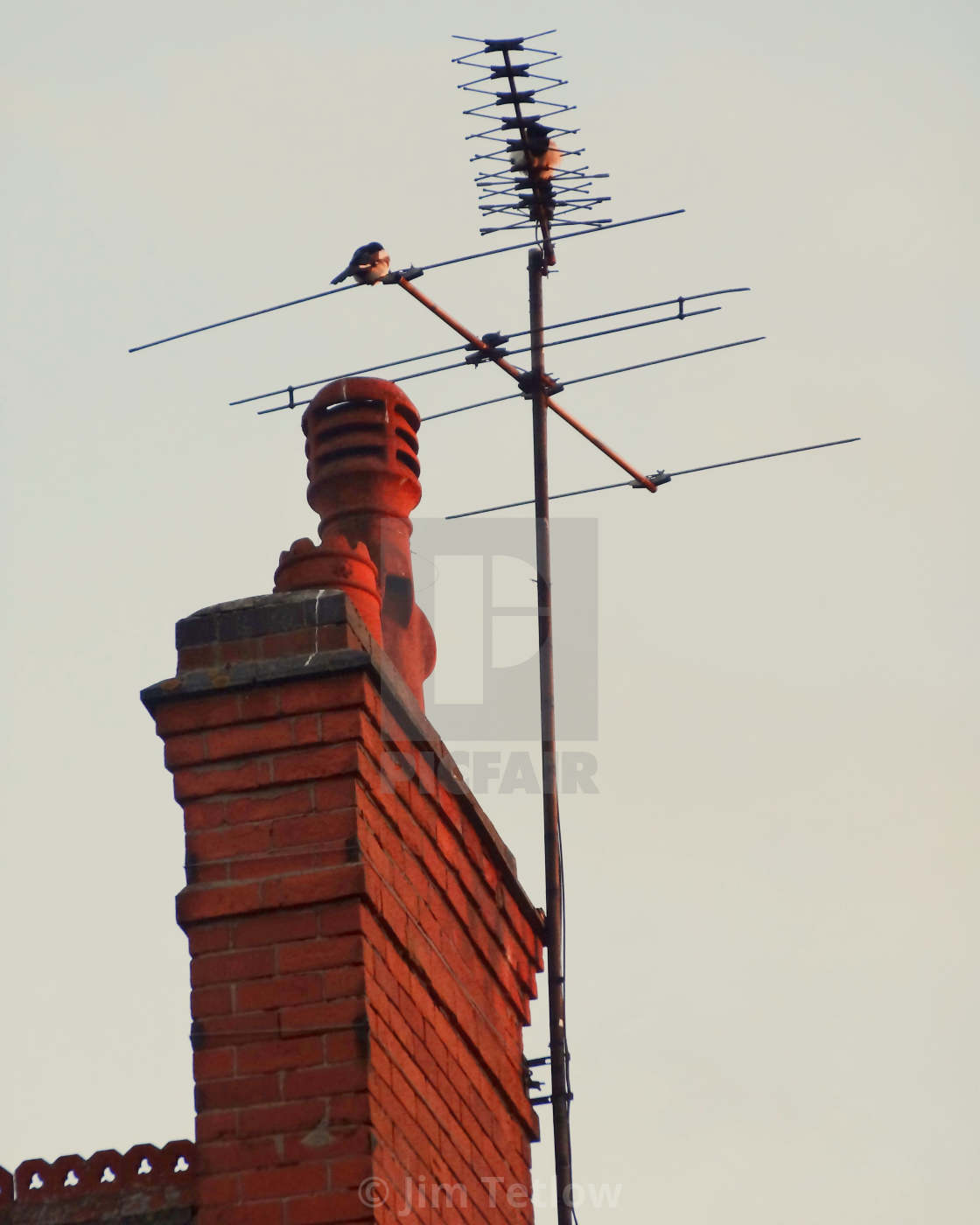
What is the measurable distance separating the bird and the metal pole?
0.81m

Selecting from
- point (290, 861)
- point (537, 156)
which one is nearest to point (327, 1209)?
point (290, 861)

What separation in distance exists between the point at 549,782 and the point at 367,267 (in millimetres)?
1856

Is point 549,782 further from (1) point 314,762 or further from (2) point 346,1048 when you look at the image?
(2) point 346,1048

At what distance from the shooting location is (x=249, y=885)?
189 inches

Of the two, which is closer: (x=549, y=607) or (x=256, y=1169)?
(x=256, y=1169)

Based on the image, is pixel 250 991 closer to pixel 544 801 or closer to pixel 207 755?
pixel 207 755

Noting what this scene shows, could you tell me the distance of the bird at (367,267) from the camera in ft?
22.6

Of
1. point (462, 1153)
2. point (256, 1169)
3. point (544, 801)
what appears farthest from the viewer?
point (544, 801)

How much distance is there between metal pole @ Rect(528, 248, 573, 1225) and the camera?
6.16 m

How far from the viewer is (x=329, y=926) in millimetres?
4730

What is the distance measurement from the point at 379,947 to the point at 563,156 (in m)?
3.87

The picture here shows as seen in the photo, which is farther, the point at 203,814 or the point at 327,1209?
the point at 203,814

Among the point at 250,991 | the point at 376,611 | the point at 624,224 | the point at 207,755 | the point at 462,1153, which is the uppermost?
the point at 624,224

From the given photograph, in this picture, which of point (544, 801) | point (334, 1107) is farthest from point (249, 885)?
point (544, 801)
